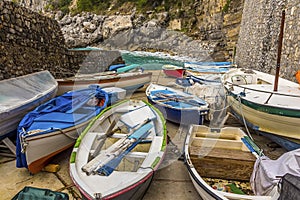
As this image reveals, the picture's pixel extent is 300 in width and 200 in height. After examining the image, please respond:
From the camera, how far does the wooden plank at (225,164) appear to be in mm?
3041

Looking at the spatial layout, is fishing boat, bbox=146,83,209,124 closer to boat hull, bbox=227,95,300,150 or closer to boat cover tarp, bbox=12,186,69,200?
boat hull, bbox=227,95,300,150

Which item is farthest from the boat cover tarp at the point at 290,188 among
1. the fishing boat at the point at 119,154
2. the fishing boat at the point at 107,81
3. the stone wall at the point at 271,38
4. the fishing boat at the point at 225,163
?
the fishing boat at the point at 107,81

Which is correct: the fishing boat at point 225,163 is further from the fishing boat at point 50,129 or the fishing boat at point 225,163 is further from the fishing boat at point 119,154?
the fishing boat at point 50,129

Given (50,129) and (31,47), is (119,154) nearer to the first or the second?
(50,129)

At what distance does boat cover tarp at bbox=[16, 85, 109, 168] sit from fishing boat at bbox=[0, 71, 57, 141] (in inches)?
10.9

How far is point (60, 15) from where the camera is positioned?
48.5 m

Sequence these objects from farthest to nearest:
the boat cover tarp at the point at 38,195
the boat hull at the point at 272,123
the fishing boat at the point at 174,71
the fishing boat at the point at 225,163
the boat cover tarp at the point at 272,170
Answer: the fishing boat at the point at 174,71 < the boat hull at the point at 272,123 < the fishing boat at the point at 225,163 < the boat cover tarp at the point at 272,170 < the boat cover tarp at the point at 38,195

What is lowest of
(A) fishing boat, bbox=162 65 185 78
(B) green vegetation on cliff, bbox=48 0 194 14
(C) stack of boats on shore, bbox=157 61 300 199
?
(A) fishing boat, bbox=162 65 185 78

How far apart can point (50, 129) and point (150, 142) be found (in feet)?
4.91

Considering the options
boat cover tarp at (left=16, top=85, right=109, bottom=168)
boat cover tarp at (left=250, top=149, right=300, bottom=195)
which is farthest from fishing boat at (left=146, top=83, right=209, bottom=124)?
boat cover tarp at (left=250, top=149, right=300, bottom=195)

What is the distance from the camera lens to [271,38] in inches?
309

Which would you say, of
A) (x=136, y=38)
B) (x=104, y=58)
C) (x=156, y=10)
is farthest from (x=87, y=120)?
(x=156, y=10)

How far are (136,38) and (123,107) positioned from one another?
30.9m

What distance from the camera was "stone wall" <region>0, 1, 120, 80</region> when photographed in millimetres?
5941
